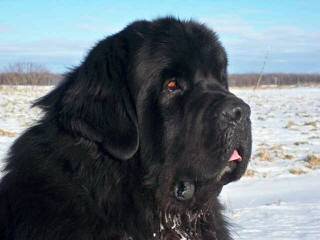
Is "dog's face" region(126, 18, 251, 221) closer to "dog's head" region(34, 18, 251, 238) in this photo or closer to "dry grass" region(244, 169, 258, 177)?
"dog's head" region(34, 18, 251, 238)

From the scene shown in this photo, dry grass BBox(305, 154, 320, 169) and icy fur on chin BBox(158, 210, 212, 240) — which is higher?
icy fur on chin BBox(158, 210, 212, 240)

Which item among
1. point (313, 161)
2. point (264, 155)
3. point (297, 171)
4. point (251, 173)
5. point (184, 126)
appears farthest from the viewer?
point (264, 155)

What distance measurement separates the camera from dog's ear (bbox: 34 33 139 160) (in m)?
2.95

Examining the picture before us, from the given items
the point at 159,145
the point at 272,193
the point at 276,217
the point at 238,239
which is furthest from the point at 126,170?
the point at 272,193

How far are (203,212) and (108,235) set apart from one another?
0.66 meters

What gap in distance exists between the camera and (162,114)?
3119mm

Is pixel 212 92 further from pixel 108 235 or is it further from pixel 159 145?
pixel 108 235

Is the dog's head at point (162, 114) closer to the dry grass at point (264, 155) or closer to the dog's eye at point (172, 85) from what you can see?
the dog's eye at point (172, 85)

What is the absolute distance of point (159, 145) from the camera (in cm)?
309

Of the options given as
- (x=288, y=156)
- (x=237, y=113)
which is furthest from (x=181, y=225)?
(x=288, y=156)

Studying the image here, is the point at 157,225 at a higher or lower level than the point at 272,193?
higher

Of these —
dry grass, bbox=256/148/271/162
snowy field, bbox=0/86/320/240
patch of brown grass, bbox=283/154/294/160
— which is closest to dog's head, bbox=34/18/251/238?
snowy field, bbox=0/86/320/240

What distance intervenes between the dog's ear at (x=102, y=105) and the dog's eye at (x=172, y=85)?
0.24 metres

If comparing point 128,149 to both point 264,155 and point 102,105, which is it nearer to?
point 102,105
